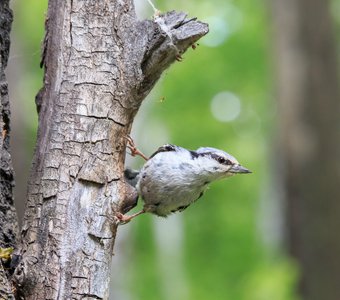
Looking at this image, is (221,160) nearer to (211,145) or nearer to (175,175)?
(175,175)

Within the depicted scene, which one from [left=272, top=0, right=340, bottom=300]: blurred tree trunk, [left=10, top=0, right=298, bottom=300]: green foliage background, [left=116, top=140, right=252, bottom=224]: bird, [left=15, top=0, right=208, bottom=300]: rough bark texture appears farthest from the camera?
[left=10, top=0, right=298, bottom=300]: green foliage background

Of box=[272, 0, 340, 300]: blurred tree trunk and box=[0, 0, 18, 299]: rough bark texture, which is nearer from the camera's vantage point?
box=[0, 0, 18, 299]: rough bark texture

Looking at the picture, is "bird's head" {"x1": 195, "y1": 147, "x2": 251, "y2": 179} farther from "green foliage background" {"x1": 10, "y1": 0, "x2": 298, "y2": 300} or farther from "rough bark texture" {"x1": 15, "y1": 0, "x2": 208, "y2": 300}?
"green foliage background" {"x1": 10, "y1": 0, "x2": 298, "y2": 300}

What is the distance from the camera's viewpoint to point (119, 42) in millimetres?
3906

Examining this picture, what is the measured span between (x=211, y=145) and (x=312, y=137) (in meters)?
8.49

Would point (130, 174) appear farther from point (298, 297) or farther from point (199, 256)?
point (199, 256)

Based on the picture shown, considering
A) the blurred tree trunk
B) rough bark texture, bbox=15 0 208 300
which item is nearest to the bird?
rough bark texture, bbox=15 0 208 300

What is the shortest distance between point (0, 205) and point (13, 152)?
4.98 metres

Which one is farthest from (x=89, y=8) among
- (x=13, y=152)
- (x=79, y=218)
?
(x=13, y=152)

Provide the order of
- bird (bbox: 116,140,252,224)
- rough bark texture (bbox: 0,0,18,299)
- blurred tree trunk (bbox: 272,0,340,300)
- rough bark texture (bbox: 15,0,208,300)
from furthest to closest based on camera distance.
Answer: blurred tree trunk (bbox: 272,0,340,300)
bird (bbox: 116,140,252,224)
rough bark texture (bbox: 0,0,18,299)
rough bark texture (bbox: 15,0,208,300)

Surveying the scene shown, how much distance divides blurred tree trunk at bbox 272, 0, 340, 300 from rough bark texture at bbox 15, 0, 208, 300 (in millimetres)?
6472

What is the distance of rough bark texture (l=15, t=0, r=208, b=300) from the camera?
3.66m

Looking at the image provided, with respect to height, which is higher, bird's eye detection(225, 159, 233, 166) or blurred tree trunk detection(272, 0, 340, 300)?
blurred tree trunk detection(272, 0, 340, 300)

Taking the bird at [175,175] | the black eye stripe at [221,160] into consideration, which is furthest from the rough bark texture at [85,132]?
the black eye stripe at [221,160]
